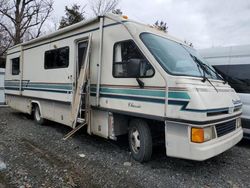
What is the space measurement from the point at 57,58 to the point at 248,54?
4916 millimetres

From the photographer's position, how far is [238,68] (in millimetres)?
6344

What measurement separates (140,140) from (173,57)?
161 centimetres

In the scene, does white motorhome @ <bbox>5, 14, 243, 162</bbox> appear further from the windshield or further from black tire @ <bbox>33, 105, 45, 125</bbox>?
black tire @ <bbox>33, 105, 45, 125</bbox>

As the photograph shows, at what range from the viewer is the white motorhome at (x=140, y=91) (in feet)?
12.8

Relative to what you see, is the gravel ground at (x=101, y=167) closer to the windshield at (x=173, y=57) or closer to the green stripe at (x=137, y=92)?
the green stripe at (x=137, y=92)

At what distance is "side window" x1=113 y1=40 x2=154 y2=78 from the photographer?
172 inches

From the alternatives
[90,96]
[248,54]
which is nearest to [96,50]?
[90,96]

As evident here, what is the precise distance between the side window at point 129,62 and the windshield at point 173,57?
0.75ft

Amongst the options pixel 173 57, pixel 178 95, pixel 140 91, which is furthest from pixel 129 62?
pixel 178 95

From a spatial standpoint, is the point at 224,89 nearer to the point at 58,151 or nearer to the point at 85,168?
the point at 85,168

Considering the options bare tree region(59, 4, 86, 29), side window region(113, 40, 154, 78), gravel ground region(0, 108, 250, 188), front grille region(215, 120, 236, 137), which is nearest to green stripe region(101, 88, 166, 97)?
side window region(113, 40, 154, 78)

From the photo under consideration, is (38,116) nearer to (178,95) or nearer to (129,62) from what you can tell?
(129,62)

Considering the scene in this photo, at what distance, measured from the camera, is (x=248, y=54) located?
6.17 m

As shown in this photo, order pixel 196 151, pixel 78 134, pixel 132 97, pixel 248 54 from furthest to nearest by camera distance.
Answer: pixel 78 134, pixel 248 54, pixel 132 97, pixel 196 151
